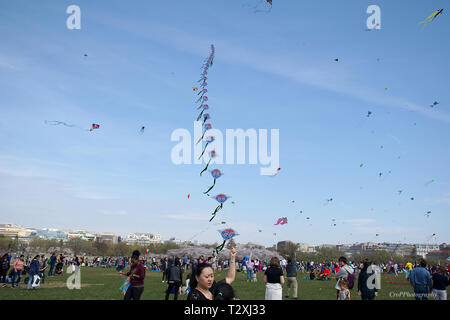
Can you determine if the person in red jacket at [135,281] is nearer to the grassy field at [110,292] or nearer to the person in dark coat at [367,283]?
the grassy field at [110,292]

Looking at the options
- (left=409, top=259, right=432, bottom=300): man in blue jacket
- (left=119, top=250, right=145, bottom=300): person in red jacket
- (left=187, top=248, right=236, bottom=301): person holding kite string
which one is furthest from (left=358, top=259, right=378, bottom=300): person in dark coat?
(left=187, top=248, right=236, bottom=301): person holding kite string

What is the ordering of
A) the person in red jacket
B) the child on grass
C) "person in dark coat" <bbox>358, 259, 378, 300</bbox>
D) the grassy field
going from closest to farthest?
the person in red jacket < "person in dark coat" <bbox>358, 259, 378, 300</bbox> < the child on grass < the grassy field

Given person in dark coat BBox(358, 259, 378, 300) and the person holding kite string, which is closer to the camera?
the person holding kite string

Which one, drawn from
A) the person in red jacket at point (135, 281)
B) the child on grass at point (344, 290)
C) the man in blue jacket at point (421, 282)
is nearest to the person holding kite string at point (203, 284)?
the person in red jacket at point (135, 281)

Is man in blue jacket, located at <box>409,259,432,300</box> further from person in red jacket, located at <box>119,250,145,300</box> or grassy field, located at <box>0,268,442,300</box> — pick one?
person in red jacket, located at <box>119,250,145,300</box>

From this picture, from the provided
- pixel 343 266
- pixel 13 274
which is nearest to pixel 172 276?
pixel 343 266

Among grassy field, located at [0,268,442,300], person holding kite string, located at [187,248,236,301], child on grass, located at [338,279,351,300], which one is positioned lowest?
grassy field, located at [0,268,442,300]

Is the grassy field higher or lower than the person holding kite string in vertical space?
lower

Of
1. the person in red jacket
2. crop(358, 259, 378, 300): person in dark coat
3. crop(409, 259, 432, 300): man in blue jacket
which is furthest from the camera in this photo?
crop(409, 259, 432, 300): man in blue jacket
